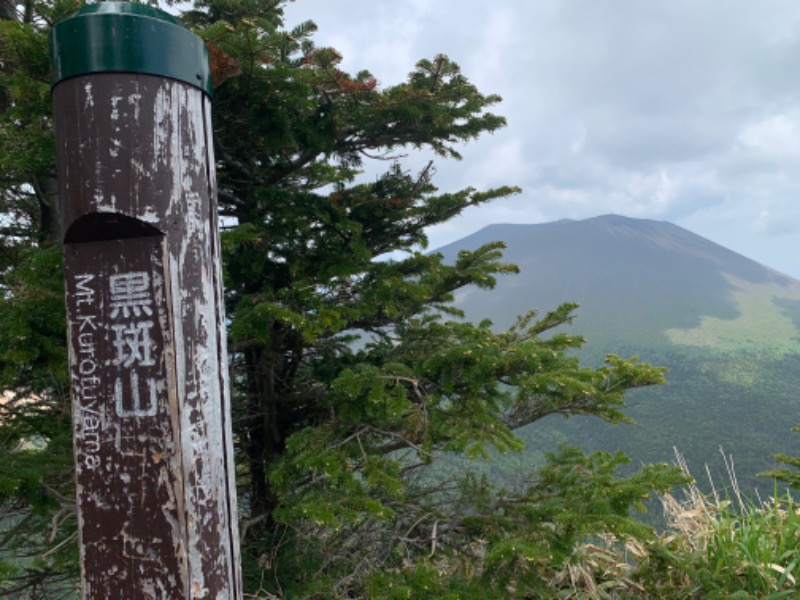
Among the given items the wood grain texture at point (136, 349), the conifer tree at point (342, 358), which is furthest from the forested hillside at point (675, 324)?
the wood grain texture at point (136, 349)

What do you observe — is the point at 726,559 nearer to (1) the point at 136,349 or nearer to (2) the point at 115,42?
(1) the point at 136,349

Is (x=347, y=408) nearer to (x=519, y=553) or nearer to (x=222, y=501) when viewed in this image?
(x=519, y=553)

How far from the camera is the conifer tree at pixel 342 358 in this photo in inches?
96.9

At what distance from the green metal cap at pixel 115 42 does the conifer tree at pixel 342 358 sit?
1.09 metres

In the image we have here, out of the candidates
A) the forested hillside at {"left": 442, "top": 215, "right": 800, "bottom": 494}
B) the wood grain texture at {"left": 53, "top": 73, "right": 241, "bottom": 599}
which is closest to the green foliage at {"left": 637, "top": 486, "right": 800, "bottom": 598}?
the wood grain texture at {"left": 53, "top": 73, "right": 241, "bottom": 599}

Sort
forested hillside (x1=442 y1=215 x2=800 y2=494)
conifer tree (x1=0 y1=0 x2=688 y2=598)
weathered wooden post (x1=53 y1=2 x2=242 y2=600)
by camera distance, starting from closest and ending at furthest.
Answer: weathered wooden post (x1=53 y1=2 x2=242 y2=600) < conifer tree (x1=0 y1=0 x2=688 y2=598) < forested hillside (x1=442 y1=215 x2=800 y2=494)

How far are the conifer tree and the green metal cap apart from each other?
1.09 meters

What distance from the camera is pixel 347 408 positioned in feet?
9.15

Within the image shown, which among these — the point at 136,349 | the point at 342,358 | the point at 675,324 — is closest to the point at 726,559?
the point at 342,358

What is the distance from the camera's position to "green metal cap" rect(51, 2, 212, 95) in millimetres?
1278

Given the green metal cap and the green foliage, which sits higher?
the green metal cap

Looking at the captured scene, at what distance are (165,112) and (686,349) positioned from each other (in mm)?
72748

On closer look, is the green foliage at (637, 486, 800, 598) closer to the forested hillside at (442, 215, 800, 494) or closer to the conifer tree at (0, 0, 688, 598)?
the conifer tree at (0, 0, 688, 598)

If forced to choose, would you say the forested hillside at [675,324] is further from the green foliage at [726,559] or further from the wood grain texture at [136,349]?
the wood grain texture at [136,349]
